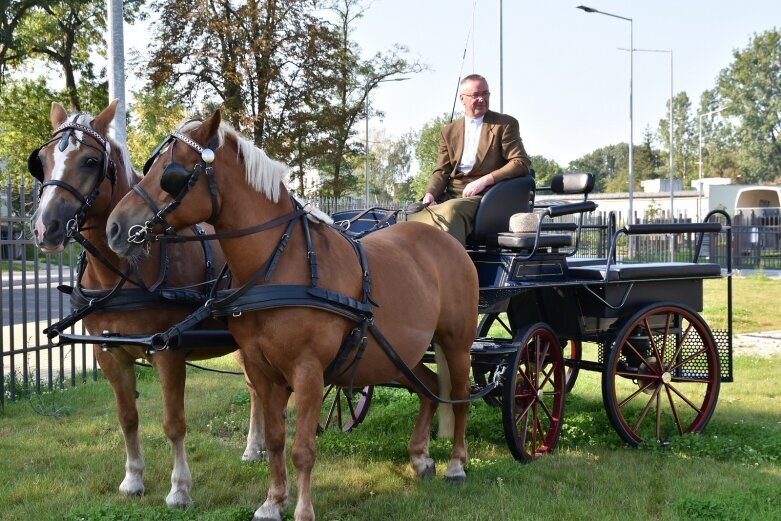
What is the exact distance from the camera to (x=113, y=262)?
4371 mm

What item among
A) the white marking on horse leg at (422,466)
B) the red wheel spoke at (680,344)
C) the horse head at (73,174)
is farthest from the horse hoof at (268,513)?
the red wheel spoke at (680,344)

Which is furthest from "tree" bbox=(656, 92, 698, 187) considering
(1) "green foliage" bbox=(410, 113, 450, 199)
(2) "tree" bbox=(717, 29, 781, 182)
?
(1) "green foliage" bbox=(410, 113, 450, 199)

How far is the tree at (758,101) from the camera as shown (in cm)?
6644

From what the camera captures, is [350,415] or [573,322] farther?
[350,415]

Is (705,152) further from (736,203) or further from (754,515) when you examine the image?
(754,515)

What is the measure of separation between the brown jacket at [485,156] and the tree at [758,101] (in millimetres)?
69470

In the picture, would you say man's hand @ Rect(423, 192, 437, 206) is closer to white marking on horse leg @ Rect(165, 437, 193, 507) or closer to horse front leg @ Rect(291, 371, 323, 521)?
horse front leg @ Rect(291, 371, 323, 521)

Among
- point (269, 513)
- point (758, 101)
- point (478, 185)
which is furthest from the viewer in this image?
point (758, 101)

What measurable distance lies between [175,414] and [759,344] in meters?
9.20

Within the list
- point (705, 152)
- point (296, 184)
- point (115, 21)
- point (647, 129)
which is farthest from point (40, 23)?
point (647, 129)

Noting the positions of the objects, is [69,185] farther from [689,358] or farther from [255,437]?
[689,358]

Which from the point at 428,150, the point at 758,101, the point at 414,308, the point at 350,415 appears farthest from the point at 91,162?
the point at 758,101

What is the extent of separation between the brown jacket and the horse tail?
1424mm

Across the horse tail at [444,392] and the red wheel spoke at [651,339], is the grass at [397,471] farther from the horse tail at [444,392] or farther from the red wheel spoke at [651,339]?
the red wheel spoke at [651,339]
